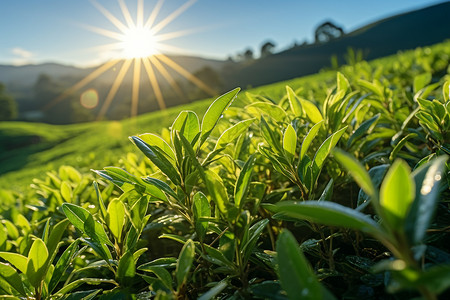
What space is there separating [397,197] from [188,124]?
60cm

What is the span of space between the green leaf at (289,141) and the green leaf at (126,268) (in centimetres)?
49

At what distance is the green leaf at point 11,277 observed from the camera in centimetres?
77

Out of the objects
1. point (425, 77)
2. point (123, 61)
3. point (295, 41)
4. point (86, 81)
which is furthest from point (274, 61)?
point (425, 77)

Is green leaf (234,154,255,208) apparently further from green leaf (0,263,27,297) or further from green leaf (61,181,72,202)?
green leaf (61,181,72,202)

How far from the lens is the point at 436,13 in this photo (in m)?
68.7

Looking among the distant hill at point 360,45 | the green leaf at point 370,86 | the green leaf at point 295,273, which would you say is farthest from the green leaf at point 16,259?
the distant hill at point 360,45

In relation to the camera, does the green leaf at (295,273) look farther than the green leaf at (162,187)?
No

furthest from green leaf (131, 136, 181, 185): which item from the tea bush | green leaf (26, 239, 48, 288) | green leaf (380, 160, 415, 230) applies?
green leaf (380, 160, 415, 230)

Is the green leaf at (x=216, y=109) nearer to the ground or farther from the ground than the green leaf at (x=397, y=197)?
farther from the ground

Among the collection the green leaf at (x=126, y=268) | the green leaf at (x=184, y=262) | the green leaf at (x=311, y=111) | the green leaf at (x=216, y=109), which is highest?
the green leaf at (x=216, y=109)

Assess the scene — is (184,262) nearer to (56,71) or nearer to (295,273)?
(295,273)

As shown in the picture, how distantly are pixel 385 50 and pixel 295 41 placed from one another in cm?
2739

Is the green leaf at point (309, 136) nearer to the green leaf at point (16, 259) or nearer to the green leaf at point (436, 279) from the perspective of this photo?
the green leaf at point (436, 279)

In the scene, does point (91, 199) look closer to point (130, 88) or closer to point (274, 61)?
point (274, 61)
